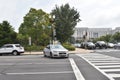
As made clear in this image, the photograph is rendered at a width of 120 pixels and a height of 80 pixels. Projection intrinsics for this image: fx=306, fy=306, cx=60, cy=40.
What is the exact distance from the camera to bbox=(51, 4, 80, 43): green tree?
65125 mm

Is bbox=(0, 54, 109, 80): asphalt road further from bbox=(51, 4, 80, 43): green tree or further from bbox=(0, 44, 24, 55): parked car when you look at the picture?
bbox=(51, 4, 80, 43): green tree

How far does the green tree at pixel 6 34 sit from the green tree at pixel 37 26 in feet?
9.90

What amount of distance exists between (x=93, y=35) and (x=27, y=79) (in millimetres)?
173441

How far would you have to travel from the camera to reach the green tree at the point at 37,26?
52.7 m

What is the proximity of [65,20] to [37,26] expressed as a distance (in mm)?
14253

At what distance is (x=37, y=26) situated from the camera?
5275 cm

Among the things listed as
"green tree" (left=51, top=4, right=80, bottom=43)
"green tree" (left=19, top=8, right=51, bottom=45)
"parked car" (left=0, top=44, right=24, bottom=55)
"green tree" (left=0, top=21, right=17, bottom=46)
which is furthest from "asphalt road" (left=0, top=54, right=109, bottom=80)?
"green tree" (left=51, top=4, right=80, bottom=43)

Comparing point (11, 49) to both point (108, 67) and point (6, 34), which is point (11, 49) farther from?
point (108, 67)

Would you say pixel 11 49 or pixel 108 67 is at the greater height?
pixel 11 49

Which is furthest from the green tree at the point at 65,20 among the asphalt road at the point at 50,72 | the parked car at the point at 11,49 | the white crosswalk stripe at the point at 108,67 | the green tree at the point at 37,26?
the asphalt road at the point at 50,72

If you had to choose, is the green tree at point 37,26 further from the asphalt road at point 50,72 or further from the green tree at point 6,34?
the asphalt road at point 50,72

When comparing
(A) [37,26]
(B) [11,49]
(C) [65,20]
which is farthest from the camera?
(C) [65,20]

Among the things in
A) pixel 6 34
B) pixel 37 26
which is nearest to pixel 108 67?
pixel 6 34

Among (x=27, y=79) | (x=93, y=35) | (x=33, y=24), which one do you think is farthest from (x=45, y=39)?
(x=93, y=35)
